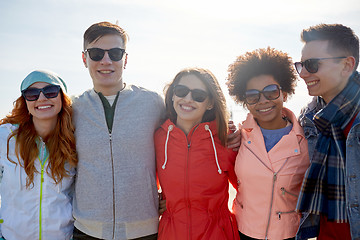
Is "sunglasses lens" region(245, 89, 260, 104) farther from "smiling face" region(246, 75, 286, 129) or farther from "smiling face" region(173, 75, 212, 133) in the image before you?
"smiling face" region(173, 75, 212, 133)

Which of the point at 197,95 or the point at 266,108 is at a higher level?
the point at 197,95

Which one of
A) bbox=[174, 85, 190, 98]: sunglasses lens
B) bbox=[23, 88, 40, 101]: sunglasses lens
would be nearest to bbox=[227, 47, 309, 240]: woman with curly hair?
bbox=[174, 85, 190, 98]: sunglasses lens

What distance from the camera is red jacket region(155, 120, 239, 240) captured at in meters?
3.12

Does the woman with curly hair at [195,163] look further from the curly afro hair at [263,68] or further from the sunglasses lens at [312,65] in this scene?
the sunglasses lens at [312,65]

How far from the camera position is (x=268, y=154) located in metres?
3.09

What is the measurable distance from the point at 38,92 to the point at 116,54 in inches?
36.5

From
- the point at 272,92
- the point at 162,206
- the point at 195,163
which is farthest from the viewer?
the point at 162,206

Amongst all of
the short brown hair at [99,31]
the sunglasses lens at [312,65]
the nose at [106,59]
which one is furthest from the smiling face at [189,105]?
the sunglasses lens at [312,65]

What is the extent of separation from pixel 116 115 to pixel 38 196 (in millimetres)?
1153

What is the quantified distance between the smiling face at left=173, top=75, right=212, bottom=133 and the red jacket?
0.51 feet

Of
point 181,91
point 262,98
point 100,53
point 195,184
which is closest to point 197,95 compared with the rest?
point 181,91

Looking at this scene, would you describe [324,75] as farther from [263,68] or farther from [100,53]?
[100,53]

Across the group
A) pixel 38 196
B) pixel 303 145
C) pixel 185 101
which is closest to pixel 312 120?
pixel 303 145

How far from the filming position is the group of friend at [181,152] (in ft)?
9.35
